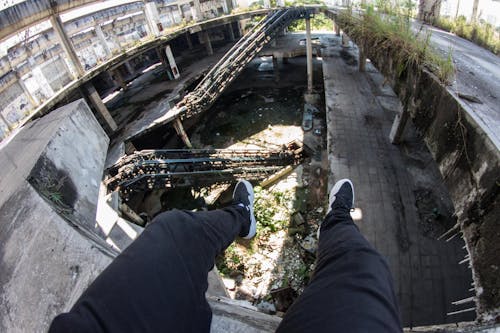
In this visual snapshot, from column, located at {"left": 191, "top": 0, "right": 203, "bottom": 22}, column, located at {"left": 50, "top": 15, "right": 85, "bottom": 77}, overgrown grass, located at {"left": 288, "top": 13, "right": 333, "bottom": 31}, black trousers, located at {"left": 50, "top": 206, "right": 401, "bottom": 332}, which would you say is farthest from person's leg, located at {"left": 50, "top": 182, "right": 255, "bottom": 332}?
overgrown grass, located at {"left": 288, "top": 13, "right": 333, "bottom": 31}

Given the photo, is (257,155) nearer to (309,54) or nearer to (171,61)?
(309,54)

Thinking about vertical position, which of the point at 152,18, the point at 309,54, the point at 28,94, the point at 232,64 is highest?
the point at 152,18

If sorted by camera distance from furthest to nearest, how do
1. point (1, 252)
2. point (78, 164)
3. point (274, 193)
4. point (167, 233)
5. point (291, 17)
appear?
point (291, 17) < point (274, 193) < point (78, 164) < point (1, 252) < point (167, 233)

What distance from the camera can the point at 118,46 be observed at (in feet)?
39.8

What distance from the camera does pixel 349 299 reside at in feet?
3.93

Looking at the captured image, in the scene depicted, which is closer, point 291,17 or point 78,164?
point 78,164

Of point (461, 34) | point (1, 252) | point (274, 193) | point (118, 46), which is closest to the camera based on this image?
point (1, 252)

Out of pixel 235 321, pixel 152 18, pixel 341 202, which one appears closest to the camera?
pixel 235 321

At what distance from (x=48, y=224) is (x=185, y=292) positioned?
107 centimetres

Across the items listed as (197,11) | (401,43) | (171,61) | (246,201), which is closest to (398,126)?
(401,43)

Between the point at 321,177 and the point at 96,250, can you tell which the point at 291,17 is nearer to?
the point at 321,177

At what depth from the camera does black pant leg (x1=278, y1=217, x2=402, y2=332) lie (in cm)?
111

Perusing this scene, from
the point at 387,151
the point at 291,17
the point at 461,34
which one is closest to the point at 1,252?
the point at 387,151

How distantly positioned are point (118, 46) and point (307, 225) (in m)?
12.3
